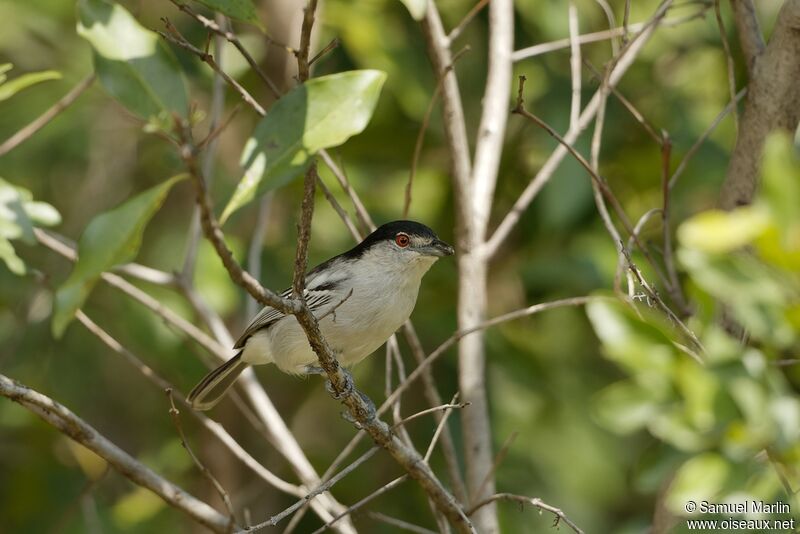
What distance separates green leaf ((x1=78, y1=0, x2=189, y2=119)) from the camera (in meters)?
2.18

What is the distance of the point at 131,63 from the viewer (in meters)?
2.29

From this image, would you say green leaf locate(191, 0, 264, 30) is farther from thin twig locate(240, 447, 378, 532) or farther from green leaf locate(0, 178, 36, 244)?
thin twig locate(240, 447, 378, 532)

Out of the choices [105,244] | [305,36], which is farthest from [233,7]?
[105,244]

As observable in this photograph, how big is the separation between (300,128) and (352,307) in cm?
207

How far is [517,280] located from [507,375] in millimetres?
703

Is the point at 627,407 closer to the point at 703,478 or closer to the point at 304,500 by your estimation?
the point at 703,478

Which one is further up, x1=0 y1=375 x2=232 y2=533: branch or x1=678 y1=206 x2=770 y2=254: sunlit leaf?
x1=678 y1=206 x2=770 y2=254: sunlit leaf

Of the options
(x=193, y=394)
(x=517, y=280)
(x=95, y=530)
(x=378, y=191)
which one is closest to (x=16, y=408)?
(x=95, y=530)

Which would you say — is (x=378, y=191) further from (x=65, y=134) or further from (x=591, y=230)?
(x=65, y=134)

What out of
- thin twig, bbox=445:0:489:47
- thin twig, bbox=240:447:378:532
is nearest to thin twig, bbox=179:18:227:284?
thin twig, bbox=445:0:489:47

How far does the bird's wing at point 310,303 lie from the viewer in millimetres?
4422

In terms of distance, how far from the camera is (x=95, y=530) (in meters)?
4.98

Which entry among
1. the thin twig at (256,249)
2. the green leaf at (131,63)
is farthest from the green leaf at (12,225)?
the thin twig at (256,249)

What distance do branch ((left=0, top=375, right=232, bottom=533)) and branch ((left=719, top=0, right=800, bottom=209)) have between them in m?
2.23
